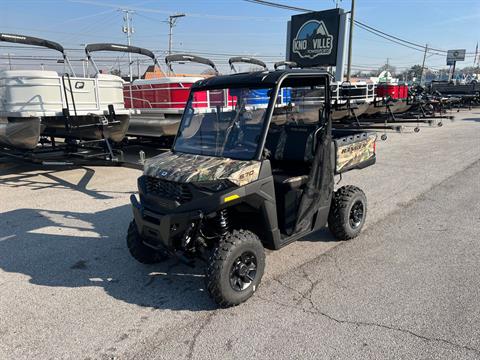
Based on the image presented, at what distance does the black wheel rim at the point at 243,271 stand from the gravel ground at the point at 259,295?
0.18 metres

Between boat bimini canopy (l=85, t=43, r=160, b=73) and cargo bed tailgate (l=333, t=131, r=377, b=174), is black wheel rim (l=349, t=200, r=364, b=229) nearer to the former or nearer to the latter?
cargo bed tailgate (l=333, t=131, r=377, b=174)

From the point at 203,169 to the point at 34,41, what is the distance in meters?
6.50

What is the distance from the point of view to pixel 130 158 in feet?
33.9

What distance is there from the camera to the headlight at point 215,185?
3.16m

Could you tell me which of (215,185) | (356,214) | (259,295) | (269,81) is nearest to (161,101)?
(356,214)

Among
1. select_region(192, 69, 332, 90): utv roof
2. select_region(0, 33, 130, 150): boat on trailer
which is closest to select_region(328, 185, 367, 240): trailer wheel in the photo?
select_region(192, 69, 332, 90): utv roof

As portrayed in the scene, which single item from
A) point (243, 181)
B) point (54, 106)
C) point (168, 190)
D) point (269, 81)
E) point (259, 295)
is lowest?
point (259, 295)

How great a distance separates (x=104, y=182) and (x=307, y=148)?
473 centimetres

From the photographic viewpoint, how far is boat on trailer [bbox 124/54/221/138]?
9518 mm

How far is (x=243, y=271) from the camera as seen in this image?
3.30 meters

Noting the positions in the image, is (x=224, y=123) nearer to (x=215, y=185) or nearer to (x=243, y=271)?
(x=215, y=185)

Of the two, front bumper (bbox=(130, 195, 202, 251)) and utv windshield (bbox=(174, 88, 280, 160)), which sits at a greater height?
utv windshield (bbox=(174, 88, 280, 160))

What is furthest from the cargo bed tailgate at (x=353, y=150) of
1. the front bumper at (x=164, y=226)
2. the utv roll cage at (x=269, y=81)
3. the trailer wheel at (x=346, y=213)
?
the front bumper at (x=164, y=226)

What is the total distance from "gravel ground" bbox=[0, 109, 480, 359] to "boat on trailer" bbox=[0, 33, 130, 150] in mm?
2399
